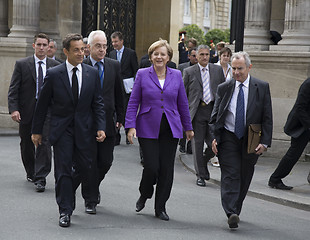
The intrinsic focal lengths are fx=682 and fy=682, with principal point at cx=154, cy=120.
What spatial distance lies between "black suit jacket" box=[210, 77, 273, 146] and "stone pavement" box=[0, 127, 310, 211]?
5.48 feet

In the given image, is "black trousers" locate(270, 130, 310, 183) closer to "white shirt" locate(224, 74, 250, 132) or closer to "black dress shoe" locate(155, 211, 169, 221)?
"white shirt" locate(224, 74, 250, 132)

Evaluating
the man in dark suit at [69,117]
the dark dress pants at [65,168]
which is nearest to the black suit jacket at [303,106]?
the man in dark suit at [69,117]

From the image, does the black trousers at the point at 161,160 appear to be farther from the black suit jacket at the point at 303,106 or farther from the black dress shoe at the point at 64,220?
the black suit jacket at the point at 303,106

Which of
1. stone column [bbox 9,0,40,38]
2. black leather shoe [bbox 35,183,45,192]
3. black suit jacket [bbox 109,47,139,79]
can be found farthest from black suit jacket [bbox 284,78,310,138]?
stone column [bbox 9,0,40,38]

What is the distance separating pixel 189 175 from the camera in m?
10.6

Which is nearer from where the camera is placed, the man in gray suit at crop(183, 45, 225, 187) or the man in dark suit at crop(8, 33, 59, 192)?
the man in dark suit at crop(8, 33, 59, 192)

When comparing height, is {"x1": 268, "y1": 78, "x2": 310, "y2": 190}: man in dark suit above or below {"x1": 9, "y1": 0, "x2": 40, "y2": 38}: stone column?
below

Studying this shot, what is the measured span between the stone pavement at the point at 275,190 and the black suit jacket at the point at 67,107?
2.86 metres

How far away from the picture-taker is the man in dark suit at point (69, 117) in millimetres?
6863

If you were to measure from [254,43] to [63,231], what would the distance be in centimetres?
745

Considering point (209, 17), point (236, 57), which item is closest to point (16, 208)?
point (236, 57)

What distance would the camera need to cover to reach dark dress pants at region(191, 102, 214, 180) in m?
9.66

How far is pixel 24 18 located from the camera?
16.1m

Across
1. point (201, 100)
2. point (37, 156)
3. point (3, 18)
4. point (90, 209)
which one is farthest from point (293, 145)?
point (3, 18)
